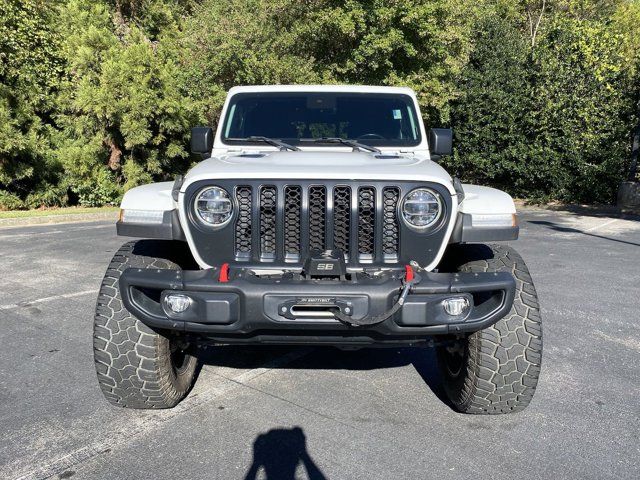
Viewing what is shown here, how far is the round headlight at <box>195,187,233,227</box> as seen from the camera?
2900 millimetres

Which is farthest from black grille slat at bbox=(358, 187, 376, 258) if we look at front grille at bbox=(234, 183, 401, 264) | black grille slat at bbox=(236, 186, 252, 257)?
black grille slat at bbox=(236, 186, 252, 257)

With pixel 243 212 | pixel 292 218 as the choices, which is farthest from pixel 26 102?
pixel 292 218

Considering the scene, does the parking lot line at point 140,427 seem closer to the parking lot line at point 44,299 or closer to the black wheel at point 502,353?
the black wheel at point 502,353

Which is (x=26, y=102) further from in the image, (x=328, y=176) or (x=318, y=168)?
(x=328, y=176)

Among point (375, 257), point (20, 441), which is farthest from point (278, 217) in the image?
point (20, 441)

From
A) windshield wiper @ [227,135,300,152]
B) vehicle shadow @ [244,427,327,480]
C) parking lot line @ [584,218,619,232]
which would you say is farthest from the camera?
parking lot line @ [584,218,619,232]

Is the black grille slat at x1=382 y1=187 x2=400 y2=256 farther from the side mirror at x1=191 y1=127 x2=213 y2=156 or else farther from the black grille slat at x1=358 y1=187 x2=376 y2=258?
the side mirror at x1=191 y1=127 x2=213 y2=156

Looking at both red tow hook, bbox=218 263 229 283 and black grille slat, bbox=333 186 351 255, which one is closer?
red tow hook, bbox=218 263 229 283

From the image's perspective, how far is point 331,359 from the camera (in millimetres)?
4184

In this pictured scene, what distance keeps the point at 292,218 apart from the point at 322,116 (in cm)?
163

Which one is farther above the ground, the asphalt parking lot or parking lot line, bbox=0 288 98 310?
the asphalt parking lot

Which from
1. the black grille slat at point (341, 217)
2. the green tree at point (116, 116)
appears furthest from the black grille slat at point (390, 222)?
the green tree at point (116, 116)

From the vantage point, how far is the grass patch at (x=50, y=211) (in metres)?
13.5

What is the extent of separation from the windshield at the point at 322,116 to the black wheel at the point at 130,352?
4.73ft
